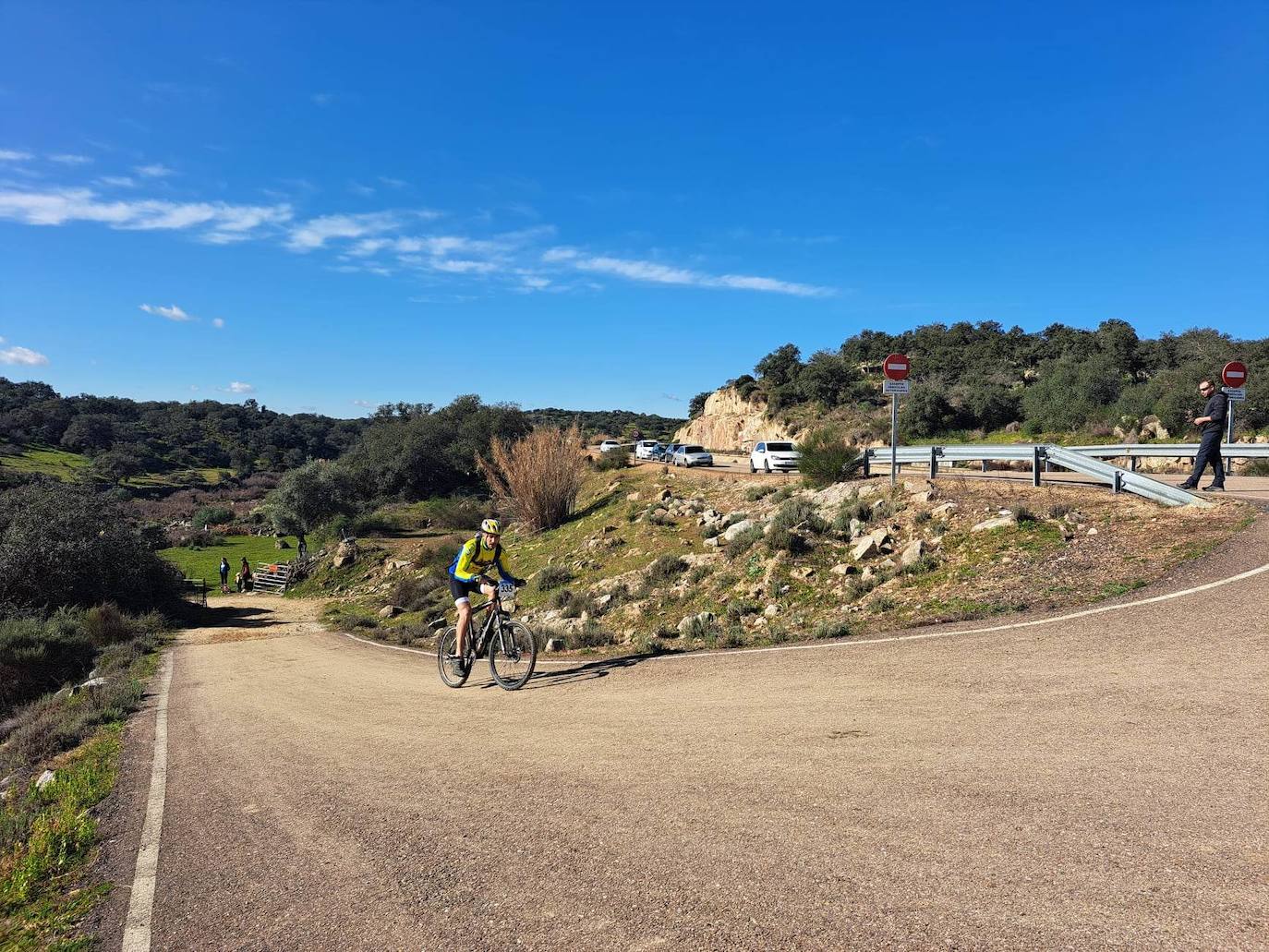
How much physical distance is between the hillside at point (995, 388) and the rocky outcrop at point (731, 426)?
0.14 meters

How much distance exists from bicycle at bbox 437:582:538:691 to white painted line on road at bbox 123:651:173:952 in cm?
342

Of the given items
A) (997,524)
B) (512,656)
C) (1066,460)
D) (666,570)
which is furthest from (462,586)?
(1066,460)

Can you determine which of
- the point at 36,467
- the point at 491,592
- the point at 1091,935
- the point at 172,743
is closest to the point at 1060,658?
the point at 1091,935

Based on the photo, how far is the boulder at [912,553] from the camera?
11891 mm

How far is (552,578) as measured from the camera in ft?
65.2

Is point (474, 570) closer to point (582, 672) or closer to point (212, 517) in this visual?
point (582, 672)

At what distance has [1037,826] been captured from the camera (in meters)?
3.68

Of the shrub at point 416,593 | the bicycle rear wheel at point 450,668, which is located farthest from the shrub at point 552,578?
the bicycle rear wheel at point 450,668

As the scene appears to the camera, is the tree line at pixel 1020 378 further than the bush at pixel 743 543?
Yes

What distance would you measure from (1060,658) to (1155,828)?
3570 millimetres

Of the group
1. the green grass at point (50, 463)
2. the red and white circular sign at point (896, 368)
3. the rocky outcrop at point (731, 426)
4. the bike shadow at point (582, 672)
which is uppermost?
the rocky outcrop at point (731, 426)

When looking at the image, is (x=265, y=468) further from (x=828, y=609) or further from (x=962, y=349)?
(x=828, y=609)

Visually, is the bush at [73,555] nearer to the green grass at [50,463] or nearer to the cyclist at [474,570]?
the cyclist at [474,570]

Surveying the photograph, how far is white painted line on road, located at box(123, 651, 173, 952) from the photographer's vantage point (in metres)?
3.77
